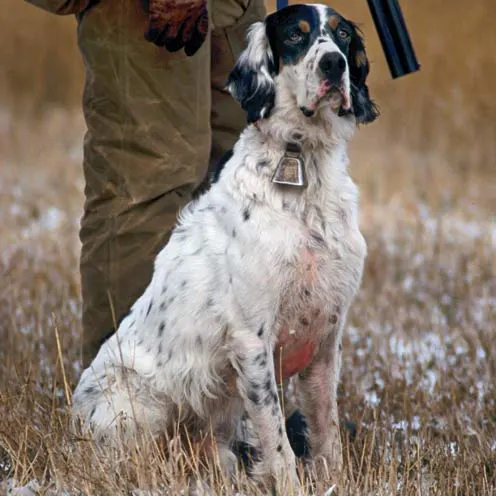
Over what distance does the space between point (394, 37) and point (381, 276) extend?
3.37m

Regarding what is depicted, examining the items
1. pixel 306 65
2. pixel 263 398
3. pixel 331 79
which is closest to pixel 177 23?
pixel 306 65

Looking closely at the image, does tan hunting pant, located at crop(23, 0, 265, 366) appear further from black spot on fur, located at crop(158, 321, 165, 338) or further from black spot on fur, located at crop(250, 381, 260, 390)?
black spot on fur, located at crop(250, 381, 260, 390)

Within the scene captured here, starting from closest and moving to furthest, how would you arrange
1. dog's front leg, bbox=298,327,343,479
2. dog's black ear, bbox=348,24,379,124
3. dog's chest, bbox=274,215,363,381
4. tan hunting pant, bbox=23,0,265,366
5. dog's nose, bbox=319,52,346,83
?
dog's nose, bbox=319,52,346,83 → dog's chest, bbox=274,215,363,381 → dog's black ear, bbox=348,24,379,124 → dog's front leg, bbox=298,327,343,479 → tan hunting pant, bbox=23,0,265,366

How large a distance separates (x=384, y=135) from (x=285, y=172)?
7.03m

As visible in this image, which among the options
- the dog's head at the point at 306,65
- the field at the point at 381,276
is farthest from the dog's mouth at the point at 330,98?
the field at the point at 381,276

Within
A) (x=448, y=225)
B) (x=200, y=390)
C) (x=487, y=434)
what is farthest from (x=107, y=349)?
(x=448, y=225)

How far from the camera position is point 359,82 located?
4.21 meters

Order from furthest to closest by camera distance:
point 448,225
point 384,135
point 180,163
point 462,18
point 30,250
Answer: point 462,18, point 384,135, point 448,225, point 30,250, point 180,163

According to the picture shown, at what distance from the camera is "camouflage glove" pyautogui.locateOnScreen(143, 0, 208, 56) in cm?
435

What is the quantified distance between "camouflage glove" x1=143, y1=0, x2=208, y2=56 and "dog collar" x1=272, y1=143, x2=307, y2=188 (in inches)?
24.6

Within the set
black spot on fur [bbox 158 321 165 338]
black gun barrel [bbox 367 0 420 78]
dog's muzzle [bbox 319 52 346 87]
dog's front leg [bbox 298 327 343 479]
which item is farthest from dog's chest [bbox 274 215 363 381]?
black gun barrel [bbox 367 0 420 78]

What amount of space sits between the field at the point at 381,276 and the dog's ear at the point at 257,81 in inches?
40.1

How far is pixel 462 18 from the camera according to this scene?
11.9 m

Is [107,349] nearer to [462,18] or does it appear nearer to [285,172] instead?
[285,172]
